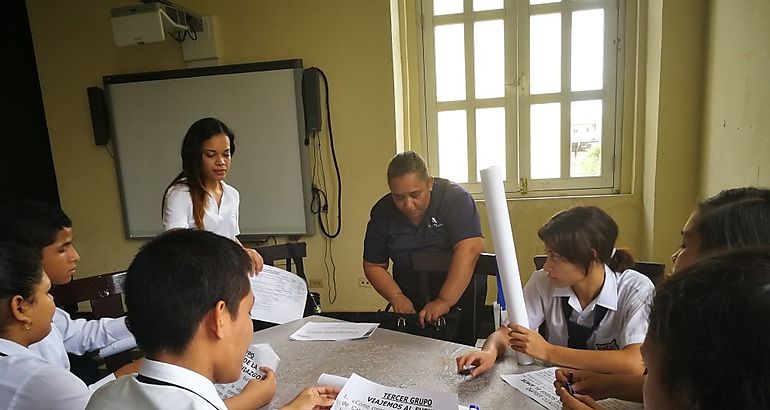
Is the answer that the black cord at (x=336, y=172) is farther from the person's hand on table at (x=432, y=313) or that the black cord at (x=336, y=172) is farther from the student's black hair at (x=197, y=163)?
the person's hand on table at (x=432, y=313)

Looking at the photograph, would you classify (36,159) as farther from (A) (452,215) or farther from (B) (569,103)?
(B) (569,103)

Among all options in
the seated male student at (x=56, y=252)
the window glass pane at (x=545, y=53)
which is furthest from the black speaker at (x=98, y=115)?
the window glass pane at (x=545, y=53)

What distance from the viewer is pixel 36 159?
10.7ft

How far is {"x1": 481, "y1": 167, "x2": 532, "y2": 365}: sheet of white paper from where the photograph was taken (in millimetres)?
1053

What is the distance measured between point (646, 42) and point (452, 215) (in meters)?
1.85

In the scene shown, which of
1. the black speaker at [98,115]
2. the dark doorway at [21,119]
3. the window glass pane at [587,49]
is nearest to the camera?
the window glass pane at [587,49]

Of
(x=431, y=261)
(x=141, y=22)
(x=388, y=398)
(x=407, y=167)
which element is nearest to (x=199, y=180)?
(x=407, y=167)

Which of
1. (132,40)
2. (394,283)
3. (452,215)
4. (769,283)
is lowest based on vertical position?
(394,283)

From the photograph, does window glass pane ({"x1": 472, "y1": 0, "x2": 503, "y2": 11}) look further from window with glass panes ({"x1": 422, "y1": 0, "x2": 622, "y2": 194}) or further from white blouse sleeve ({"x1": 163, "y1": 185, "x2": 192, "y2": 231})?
white blouse sleeve ({"x1": 163, "y1": 185, "x2": 192, "y2": 231})

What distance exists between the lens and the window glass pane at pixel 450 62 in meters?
2.95

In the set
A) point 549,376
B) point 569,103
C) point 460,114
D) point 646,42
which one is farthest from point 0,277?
point 646,42

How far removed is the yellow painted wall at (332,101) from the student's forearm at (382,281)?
107 cm

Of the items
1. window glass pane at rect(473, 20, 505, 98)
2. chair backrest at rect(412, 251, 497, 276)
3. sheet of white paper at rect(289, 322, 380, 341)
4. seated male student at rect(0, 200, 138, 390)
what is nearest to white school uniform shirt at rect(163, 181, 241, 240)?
seated male student at rect(0, 200, 138, 390)

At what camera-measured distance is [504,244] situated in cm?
107
